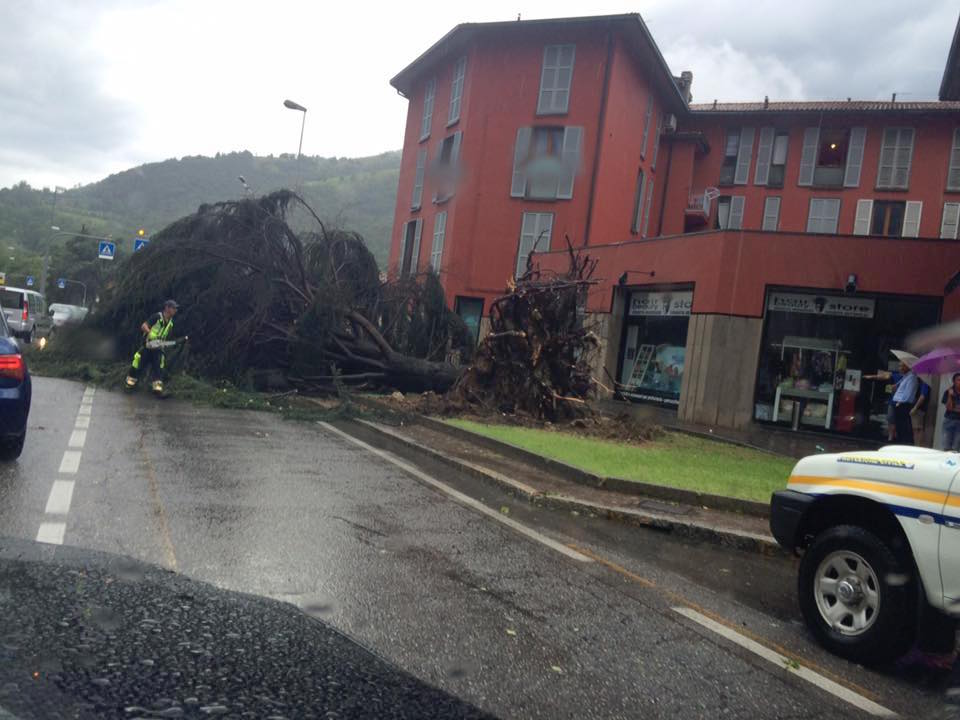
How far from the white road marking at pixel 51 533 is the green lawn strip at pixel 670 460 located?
577cm

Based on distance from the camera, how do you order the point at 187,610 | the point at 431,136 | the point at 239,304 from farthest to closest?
the point at 431,136 < the point at 239,304 < the point at 187,610

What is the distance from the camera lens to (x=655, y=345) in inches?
885

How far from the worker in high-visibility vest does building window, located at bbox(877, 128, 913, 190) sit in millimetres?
31684

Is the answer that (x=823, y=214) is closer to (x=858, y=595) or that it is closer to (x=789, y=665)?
(x=858, y=595)

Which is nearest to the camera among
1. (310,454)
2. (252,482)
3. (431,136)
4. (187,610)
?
(187,610)

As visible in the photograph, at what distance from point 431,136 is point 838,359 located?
871 inches

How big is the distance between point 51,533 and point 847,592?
201 inches

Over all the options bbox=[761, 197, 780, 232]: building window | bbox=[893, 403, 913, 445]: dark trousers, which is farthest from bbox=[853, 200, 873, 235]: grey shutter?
bbox=[893, 403, 913, 445]: dark trousers

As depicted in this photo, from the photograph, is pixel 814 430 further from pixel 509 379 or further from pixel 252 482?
pixel 252 482

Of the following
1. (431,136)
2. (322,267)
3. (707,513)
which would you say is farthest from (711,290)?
(431,136)

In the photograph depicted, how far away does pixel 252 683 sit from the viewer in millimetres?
3314

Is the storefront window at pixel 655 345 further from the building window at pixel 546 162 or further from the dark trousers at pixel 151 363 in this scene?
the dark trousers at pixel 151 363

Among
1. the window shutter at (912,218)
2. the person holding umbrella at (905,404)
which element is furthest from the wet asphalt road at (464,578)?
the window shutter at (912,218)

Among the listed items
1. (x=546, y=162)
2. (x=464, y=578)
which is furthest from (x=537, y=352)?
(x=546, y=162)
